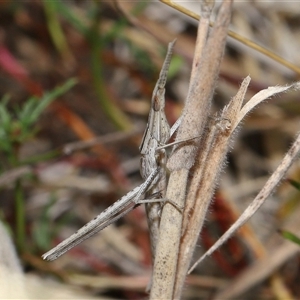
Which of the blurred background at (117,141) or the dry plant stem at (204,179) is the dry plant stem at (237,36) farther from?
the blurred background at (117,141)

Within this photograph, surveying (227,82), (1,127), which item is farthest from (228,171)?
(1,127)

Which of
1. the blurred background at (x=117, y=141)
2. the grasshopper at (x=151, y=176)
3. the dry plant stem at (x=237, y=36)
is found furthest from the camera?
the blurred background at (x=117, y=141)

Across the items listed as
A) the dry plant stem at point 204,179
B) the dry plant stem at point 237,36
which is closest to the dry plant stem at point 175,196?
the dry plant stem at point 204,179

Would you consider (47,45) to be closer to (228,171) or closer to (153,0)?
(153,0)

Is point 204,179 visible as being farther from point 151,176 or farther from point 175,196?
point 151,176

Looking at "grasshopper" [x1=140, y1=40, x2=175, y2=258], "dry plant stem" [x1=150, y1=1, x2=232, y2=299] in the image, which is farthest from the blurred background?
"dry plant stem" [x1=150, y1=1, x2=232, y2=299]

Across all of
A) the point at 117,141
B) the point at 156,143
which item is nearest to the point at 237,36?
the point at 156,143
